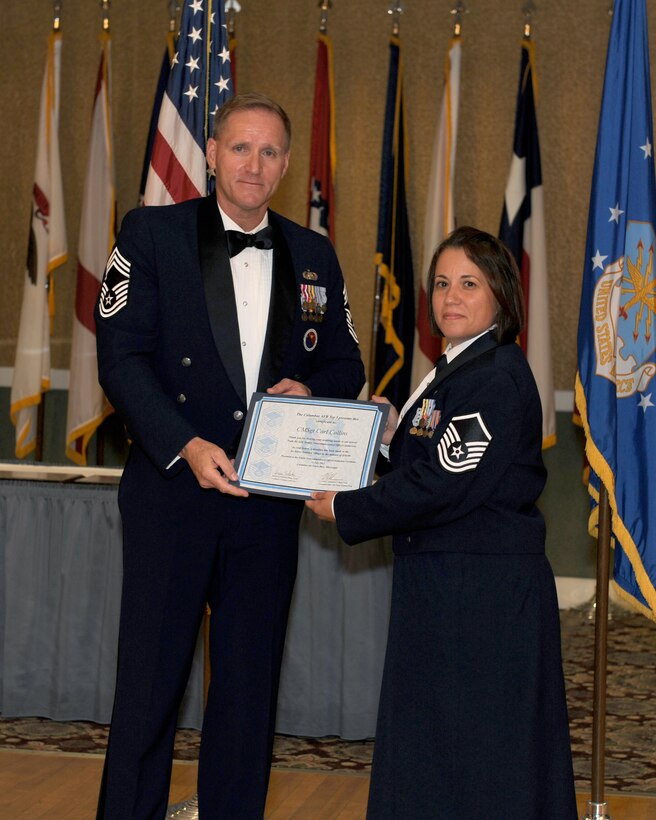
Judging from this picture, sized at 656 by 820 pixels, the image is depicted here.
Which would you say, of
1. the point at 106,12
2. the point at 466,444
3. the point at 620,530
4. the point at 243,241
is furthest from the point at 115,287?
the point at 106,12

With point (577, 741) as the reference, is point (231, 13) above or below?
above

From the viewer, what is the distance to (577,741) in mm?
4453

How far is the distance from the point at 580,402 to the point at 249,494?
108cm

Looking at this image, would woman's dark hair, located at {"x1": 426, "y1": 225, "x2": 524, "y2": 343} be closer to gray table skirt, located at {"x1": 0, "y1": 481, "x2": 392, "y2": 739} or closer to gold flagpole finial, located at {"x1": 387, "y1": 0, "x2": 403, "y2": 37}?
gray table skirt, located at {"x1": 0, "y1": 481, "x2": 392, "y2": 739}

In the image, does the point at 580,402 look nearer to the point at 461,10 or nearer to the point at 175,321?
the point at 175,321

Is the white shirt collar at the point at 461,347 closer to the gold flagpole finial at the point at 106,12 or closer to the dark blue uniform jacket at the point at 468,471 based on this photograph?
the dark blue uniform jacket at the point at 468,471

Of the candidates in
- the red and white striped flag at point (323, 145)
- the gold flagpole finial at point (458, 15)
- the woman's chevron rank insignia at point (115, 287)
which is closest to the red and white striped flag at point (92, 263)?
the red and white striped flag at point (323, 145)

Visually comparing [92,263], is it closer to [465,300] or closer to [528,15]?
[528,15]

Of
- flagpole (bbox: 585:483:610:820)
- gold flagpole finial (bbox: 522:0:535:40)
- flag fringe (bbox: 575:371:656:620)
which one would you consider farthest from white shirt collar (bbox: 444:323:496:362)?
gold flagpole finial (bbox: 522:0:535:40)

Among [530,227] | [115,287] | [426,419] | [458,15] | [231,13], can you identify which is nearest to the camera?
[426,419]

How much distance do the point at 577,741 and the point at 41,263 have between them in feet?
13.5

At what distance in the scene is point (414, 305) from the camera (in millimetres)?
6680

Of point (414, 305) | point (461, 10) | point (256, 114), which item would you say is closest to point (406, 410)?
point (256, 114)

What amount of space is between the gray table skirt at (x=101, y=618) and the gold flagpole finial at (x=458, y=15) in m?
3.51
